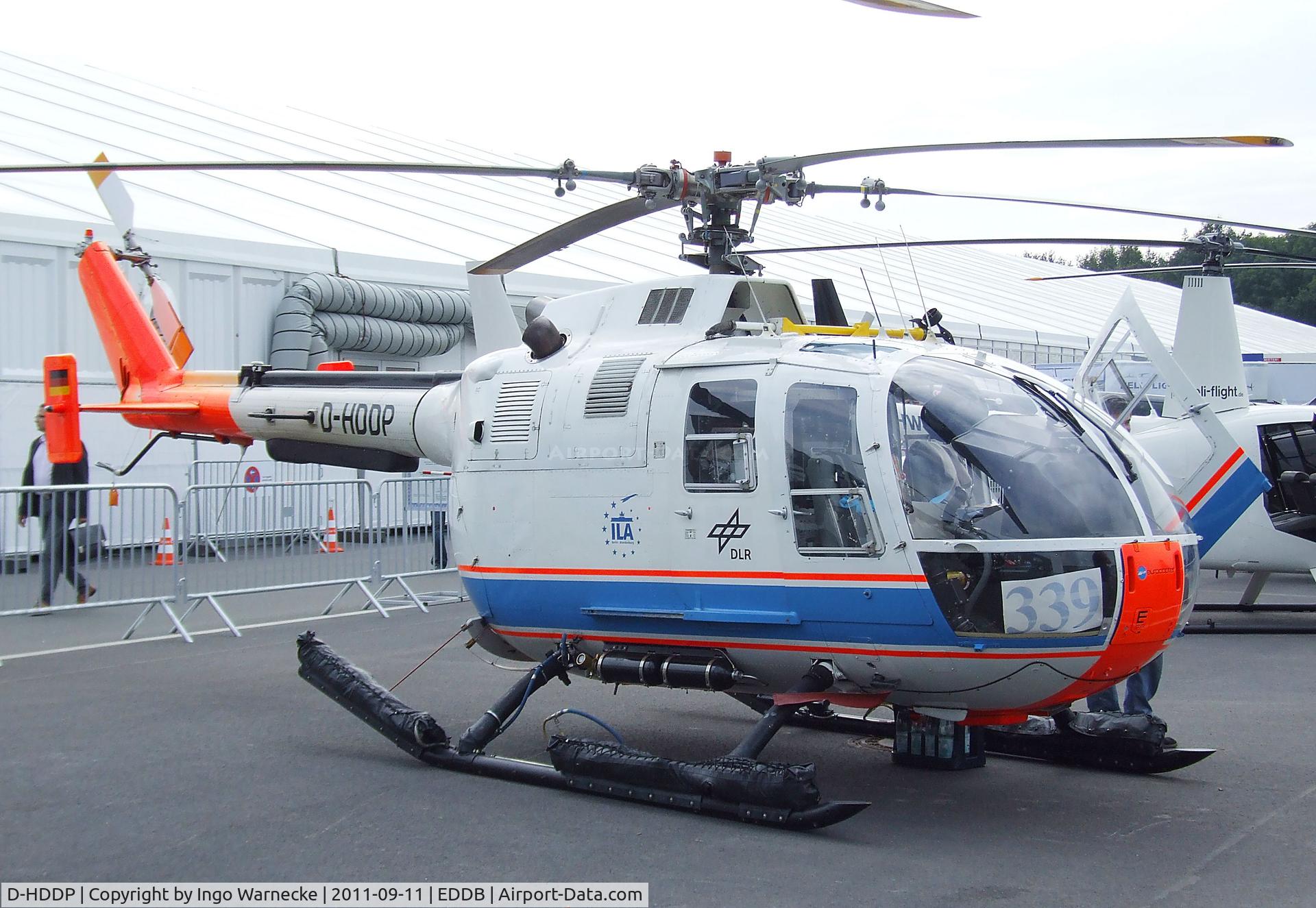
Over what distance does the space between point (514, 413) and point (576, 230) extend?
1179 millimetres

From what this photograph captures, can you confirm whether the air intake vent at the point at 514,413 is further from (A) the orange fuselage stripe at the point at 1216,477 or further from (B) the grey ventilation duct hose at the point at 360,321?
(B) the grey ventilation duct hose at the point at 360,321

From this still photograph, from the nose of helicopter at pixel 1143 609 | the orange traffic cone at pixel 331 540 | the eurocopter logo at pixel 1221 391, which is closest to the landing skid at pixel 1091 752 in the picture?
the nose of helicopter at pixel 1143 609

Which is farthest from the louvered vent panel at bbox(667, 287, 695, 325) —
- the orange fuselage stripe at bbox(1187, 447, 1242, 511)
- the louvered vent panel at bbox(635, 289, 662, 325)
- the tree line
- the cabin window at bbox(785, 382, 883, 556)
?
the tree line

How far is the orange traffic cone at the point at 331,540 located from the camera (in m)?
13.0

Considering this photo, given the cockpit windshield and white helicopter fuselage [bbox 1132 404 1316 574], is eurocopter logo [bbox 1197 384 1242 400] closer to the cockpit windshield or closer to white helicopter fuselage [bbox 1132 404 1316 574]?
white helicopter fuselage [bbox 1132 404 1316 574]

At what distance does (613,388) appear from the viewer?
6.82 meters

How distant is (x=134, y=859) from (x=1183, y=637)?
9.68 m

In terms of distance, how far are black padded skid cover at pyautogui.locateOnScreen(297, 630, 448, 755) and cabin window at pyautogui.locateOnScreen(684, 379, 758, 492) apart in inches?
86.6

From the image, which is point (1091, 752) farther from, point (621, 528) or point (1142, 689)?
point (621, 528)

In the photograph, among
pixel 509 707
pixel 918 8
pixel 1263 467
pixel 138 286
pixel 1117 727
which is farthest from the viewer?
pixel 138 286

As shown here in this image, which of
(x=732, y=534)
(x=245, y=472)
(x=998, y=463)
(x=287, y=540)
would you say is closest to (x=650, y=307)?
(x=732, y=534)

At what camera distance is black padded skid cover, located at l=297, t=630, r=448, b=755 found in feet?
22.8

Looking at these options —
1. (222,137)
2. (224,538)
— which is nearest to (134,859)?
(224,538)

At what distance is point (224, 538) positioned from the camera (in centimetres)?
1259
